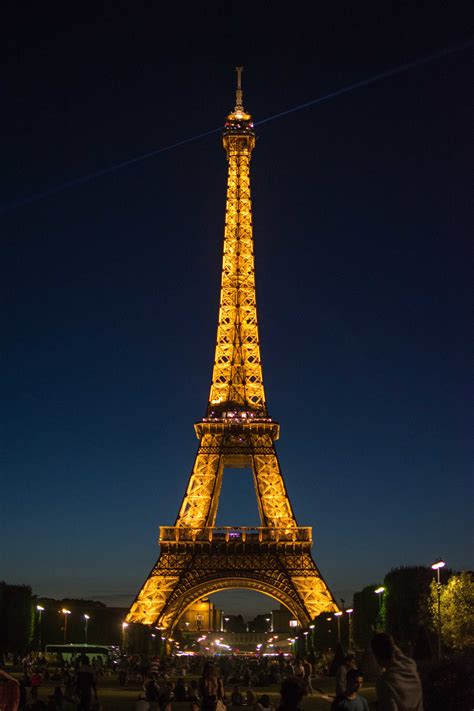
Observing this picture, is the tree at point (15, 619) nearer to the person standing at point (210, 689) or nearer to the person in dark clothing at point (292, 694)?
the person standing at point (210, 689)

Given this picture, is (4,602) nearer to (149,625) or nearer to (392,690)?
(149,625)

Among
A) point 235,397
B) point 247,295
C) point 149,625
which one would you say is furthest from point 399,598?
point 247,295

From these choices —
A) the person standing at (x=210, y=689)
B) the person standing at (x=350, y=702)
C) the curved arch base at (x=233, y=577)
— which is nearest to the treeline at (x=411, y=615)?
the curved arch base at (x=233, y=577)

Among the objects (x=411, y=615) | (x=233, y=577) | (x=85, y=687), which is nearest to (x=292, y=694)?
(x=85, y=687)

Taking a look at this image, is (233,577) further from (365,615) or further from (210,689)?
(210,689)

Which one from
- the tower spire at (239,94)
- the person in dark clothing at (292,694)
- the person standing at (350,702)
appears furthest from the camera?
the tower spire at (239,94)

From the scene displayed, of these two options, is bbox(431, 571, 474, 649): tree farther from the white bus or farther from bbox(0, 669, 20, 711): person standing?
bbox(0, 669, 20, 711): person standing

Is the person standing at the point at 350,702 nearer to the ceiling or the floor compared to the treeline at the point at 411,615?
nearer to the floor

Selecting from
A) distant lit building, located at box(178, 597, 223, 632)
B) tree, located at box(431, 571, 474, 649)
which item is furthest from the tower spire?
distant lit building, located at box(178, 597, 223, 632)

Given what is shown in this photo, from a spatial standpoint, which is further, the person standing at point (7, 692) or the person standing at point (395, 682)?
the person standing at point (7, 692)
